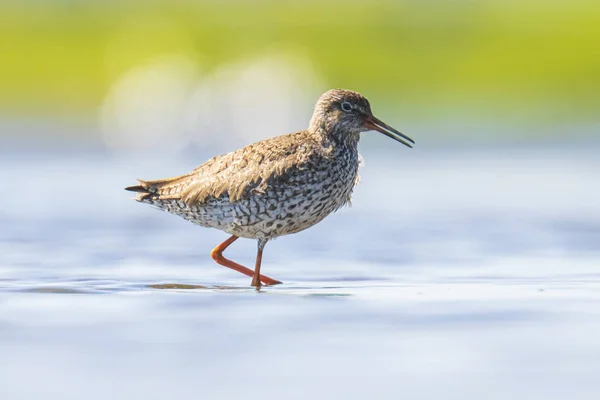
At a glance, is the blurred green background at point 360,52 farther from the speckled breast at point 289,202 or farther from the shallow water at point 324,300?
the speckled breast at point 289,202

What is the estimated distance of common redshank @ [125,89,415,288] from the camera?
31.1 ft

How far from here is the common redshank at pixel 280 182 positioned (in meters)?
9.48

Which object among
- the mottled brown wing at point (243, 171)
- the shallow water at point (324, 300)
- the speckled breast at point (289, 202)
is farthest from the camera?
the mottled brown wing at point (243, 171)

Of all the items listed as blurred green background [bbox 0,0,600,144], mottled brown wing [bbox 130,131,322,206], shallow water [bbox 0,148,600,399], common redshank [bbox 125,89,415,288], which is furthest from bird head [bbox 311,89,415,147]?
blurred green background [bbox 0,0,600,144]

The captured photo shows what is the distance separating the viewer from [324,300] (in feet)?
27.6

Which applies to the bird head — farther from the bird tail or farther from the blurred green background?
the blurred green background

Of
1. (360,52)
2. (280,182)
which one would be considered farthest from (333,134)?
(360,52)

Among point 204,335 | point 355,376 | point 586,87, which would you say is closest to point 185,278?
point 204,335

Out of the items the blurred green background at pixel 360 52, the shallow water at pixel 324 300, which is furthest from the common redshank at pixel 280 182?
the blurred green background at pixel 360 52

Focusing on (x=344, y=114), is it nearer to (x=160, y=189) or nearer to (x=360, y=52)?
(x=160, y=189)

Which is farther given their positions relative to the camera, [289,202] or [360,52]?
[360,52]

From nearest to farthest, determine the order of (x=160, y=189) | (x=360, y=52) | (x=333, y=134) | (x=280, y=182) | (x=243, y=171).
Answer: (x=280, y=182), (x=243, y=171), (x=333, y=134), (x=160, y=189), (x=360, y=52)

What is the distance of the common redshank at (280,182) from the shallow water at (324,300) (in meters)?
0.52

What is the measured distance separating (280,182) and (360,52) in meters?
22.3
